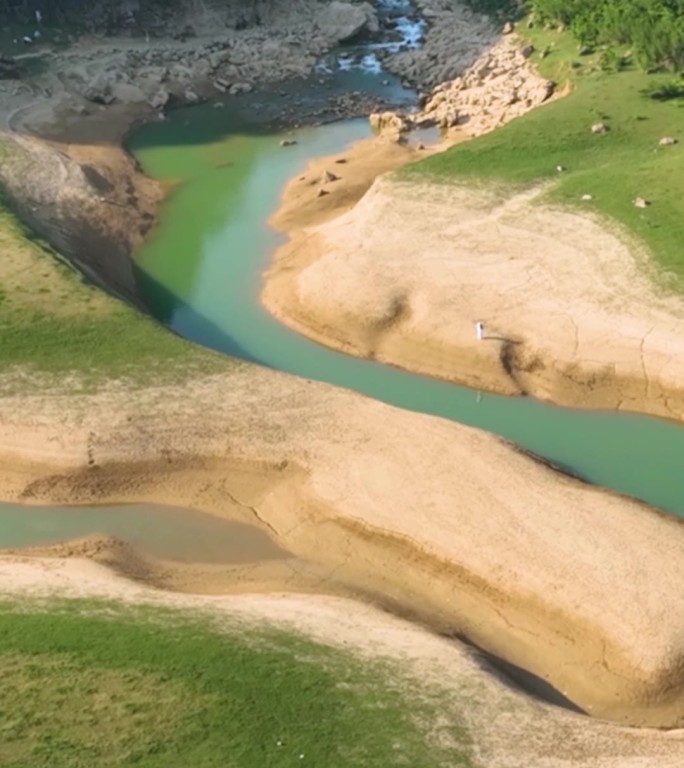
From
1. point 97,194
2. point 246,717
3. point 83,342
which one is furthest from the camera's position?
point 97,194

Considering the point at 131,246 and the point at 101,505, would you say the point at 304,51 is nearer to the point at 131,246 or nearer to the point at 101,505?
the point at 131,246

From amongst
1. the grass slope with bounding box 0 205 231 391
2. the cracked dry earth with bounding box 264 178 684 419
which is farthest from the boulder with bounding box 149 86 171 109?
the grass slope with bounding box 0 205 231 391

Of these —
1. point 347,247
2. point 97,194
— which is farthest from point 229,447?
point 97,194

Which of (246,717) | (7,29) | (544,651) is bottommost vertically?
(544,651)

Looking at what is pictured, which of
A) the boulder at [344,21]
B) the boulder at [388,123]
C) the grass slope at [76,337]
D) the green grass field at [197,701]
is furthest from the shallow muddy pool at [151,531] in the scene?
the boulder at [344,21]

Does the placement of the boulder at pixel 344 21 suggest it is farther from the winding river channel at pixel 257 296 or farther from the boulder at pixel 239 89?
the boulder at pixel 239 89

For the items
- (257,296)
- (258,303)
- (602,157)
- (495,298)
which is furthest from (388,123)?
(495,298)
